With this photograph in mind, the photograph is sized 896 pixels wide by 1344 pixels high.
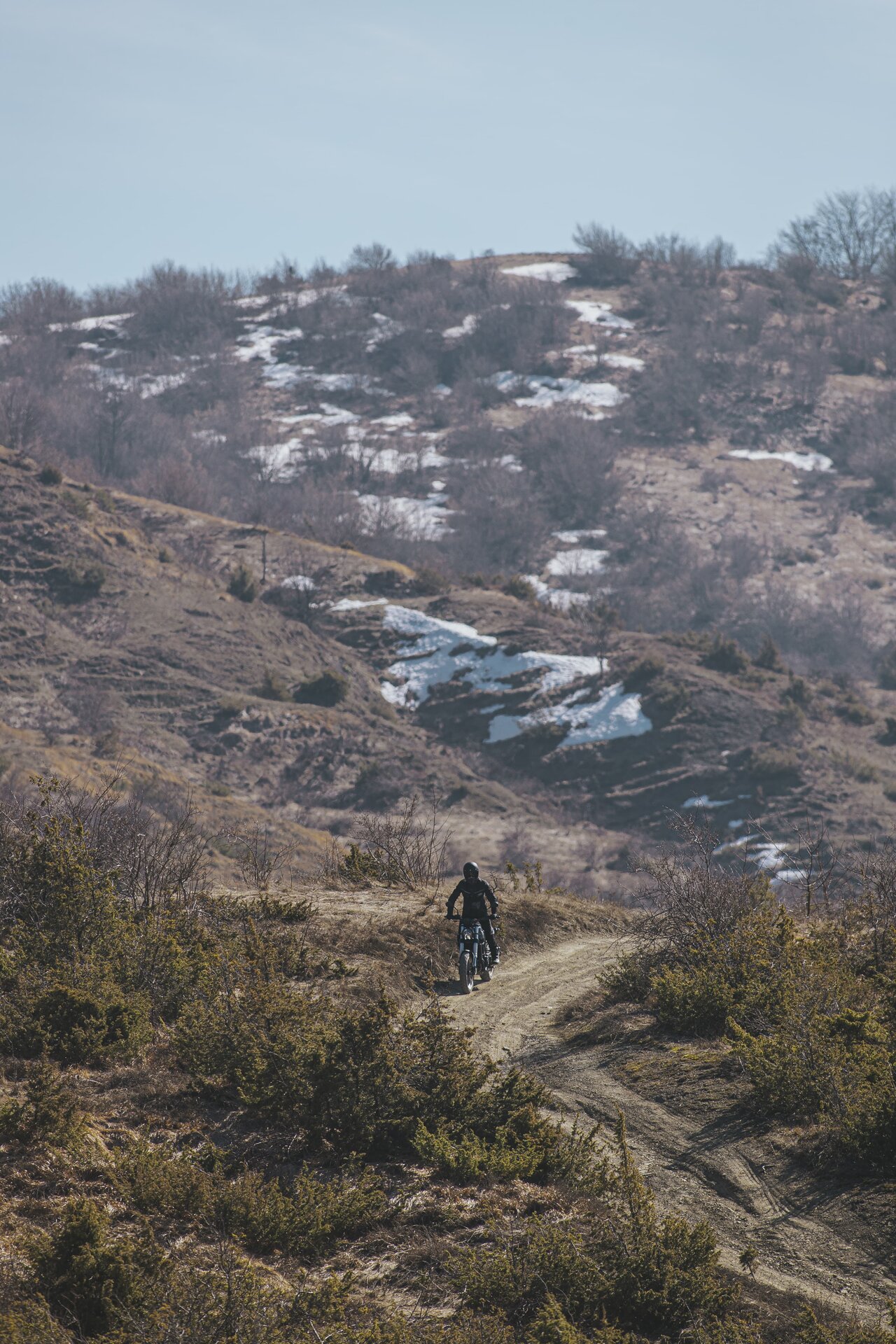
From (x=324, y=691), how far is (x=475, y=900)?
41.4m

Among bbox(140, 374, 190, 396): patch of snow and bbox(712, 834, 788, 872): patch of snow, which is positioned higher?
bbox(140, 374, 190, 396): patch of snow

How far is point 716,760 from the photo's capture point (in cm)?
5147

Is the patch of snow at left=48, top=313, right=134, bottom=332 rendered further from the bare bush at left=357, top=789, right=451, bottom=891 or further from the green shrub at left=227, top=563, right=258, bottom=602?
the bare bush at left=357, top=789, right=451, bottom=891

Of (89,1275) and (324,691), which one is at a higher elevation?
(89,1275)

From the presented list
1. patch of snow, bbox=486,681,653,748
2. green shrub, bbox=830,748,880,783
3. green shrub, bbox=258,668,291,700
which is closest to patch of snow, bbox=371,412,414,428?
patch of snow, bbox=486,681,653,748

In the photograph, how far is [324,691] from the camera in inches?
2078

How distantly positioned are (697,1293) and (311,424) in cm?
10758

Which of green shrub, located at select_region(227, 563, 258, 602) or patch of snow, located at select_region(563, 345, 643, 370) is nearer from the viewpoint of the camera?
green shrub, located at select_region(227, 563, 258, 602)

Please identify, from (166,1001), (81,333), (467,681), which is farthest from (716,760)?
(81,333)

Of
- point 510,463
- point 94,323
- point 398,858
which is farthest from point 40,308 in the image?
point 398,858

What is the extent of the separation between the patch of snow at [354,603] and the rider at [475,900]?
163ft

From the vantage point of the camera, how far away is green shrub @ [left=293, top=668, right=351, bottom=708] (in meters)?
52.6

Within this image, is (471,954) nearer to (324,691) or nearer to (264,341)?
(324,691)

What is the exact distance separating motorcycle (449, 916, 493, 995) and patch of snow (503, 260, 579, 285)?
5071 inches
